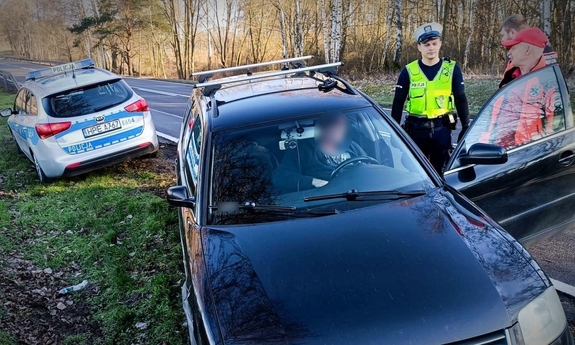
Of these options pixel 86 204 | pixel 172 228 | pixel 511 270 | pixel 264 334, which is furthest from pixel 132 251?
pixel 511 270

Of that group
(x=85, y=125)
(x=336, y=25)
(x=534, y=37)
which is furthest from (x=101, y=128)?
(x=336, y=25)

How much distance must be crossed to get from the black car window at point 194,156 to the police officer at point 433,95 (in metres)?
1.94

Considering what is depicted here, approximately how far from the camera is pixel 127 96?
27.4ft

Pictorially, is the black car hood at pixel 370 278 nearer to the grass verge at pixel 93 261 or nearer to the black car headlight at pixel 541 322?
the black car headlight at pixel 541 322

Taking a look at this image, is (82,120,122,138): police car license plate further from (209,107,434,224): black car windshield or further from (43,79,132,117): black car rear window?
(209,107,434,224): black car windshield

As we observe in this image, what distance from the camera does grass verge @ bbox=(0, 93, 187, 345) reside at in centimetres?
410

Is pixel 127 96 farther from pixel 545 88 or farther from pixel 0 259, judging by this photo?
pixel 545 88

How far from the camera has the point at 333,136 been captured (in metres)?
3.42

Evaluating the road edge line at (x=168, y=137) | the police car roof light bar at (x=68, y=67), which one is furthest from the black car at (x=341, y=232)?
the road edge line at (x=168, y=137)

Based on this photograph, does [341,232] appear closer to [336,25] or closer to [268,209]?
[268,209]

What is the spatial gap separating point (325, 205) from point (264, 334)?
3.47 ft

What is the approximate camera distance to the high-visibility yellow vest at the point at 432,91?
4.40 meters

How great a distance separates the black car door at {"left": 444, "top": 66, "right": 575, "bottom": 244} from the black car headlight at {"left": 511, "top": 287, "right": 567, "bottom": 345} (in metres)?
1.28

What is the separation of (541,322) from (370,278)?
74 cm
